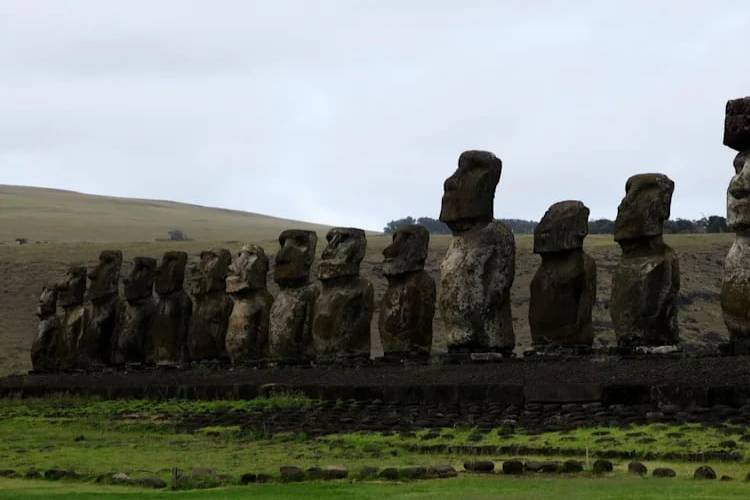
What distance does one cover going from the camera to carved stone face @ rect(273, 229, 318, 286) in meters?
24.6

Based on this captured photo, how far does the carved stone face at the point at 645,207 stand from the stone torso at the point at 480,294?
227 cm

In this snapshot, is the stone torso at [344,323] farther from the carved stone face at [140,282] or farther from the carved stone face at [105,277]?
the carved stone face at [105,277]

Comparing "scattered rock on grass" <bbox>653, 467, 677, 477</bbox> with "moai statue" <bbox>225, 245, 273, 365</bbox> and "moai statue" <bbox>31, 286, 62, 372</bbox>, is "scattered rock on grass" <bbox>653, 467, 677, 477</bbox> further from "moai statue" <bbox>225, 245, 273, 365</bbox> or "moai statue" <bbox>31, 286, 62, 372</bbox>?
"moai statue" <bbox>31, 286, 62, 372</bbox>

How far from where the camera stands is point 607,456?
40.2ft

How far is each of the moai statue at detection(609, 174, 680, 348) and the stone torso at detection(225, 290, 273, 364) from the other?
8.61 meters

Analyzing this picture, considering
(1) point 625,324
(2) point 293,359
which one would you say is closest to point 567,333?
(1) point 625,324

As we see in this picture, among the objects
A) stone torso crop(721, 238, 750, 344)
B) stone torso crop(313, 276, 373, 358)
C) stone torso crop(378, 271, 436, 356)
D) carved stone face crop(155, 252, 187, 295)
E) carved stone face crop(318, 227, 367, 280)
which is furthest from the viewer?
carved stone face crop(155, 252, 187, 295)

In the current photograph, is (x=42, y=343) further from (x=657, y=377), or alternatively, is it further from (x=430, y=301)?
(x=657, y=377)

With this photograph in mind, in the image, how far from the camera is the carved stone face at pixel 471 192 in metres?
20.8

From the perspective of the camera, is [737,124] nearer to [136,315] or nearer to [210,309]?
[210,309]

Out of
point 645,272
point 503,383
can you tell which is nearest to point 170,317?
point 645,272

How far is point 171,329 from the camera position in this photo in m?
27.7

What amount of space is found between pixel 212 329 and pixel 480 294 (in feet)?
25.3

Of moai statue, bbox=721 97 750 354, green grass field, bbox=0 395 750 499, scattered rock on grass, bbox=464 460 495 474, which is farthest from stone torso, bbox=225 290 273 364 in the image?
scattered rock on grass, bbox=464 460 495 474
